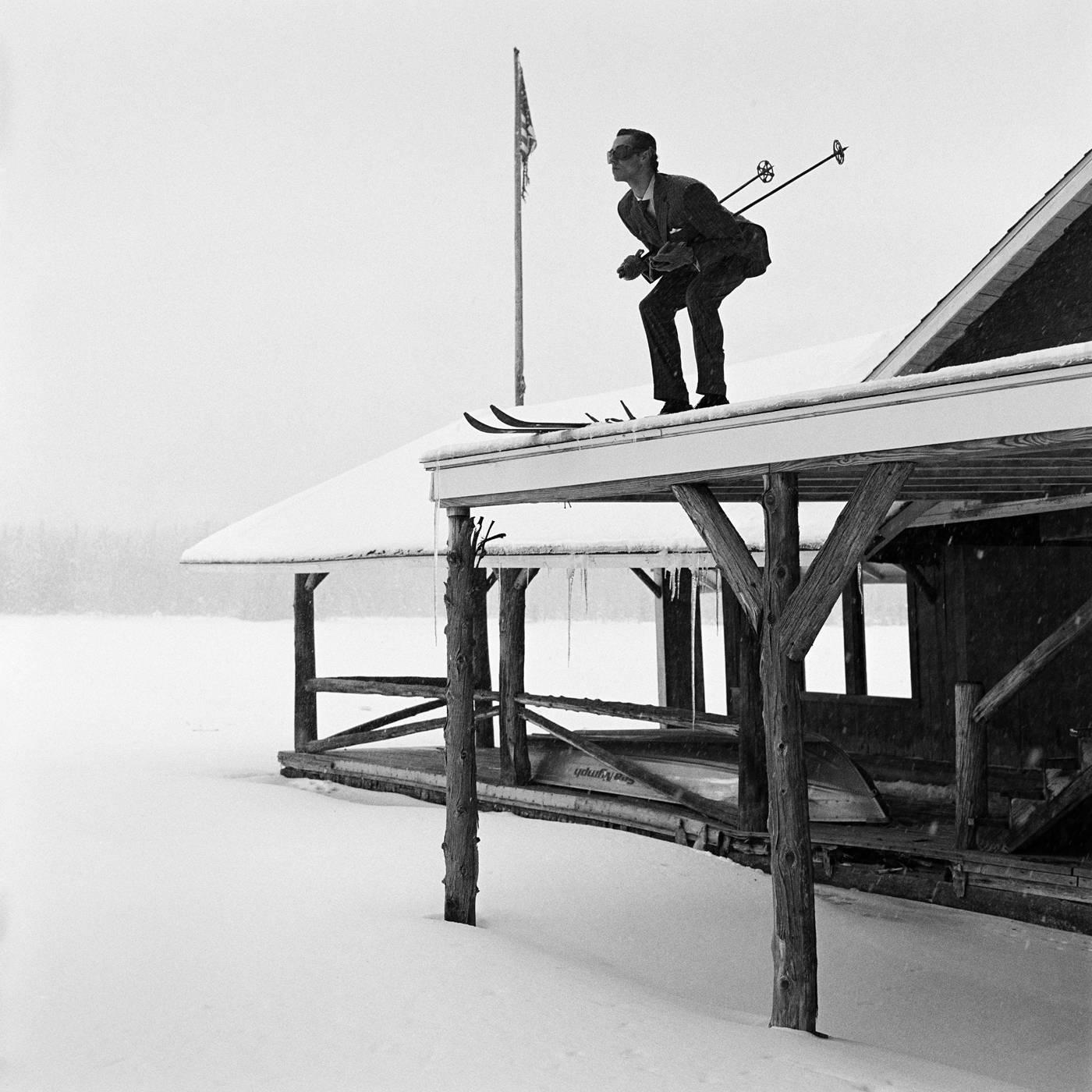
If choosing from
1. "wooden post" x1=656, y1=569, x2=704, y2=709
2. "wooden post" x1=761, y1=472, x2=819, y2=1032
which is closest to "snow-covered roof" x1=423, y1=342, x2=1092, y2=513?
"wooden post" x1=761, y1=472, x2=819, y2=1032

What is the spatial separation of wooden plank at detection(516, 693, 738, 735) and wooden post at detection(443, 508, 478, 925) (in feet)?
8.96

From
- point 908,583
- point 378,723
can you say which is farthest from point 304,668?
point 908,583

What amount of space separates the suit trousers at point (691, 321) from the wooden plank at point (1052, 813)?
313 cm

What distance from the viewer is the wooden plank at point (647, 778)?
9703mm

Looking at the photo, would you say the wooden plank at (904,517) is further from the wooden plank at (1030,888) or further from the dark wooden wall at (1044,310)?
the wooden plank at (1030,888)

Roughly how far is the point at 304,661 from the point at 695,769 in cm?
509

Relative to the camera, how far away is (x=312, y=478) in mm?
140875

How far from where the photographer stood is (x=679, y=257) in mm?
6438

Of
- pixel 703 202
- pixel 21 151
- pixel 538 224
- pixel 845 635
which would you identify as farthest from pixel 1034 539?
pixel 538 224

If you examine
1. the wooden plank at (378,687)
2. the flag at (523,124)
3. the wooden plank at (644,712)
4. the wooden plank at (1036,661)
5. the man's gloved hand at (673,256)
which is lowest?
the wooden plank at (644,712)

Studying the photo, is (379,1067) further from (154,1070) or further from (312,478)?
(312,478)

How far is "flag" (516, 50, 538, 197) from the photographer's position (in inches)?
832

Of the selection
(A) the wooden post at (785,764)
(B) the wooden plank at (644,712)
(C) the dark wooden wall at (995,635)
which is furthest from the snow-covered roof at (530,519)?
(A) the wooden post at (785,764)

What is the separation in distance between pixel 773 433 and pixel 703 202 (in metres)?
1.45
